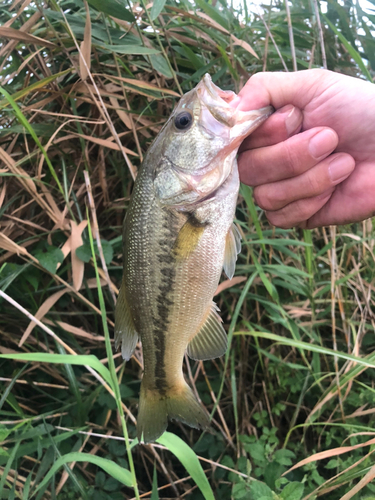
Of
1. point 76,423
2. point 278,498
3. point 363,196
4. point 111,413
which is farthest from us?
point 111,413

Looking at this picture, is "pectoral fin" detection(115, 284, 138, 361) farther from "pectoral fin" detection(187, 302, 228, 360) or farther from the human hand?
the human hand

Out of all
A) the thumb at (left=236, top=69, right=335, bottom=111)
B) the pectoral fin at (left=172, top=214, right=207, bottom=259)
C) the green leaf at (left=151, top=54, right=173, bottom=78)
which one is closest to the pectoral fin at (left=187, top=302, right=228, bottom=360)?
the pectoral fin at (left=172, top=214, right=207, bottom=259)

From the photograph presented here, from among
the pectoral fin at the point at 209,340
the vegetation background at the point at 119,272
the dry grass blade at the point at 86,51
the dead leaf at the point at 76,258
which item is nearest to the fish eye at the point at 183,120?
the vegetation background at the point at 119,272

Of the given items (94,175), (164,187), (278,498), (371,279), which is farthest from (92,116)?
(278,498)

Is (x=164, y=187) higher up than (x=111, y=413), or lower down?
higher up

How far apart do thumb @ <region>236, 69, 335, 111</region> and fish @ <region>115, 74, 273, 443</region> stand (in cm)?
5

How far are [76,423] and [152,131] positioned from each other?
1.72m

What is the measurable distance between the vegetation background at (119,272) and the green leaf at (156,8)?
16 cm

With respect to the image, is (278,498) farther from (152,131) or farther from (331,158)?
(152,131)

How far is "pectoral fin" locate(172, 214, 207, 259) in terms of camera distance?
122cm

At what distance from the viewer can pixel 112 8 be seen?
1.50 meters

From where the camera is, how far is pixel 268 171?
1.40m

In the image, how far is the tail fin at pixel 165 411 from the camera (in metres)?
1.29

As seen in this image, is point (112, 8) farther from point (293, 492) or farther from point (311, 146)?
point (293, 492)
